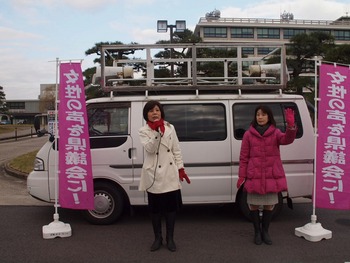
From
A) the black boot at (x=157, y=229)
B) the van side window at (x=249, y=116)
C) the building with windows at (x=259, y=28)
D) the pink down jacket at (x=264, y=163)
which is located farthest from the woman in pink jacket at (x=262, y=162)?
the building with windows at (x=259, y=28)

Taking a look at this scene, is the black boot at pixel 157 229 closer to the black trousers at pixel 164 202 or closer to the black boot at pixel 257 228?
the black trousers at pixel 164 202

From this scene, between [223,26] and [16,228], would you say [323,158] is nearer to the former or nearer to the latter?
[16,228]

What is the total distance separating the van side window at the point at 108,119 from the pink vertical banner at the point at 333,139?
275 centimetres

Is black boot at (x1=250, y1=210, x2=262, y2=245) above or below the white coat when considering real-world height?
below

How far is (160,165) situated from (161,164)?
2 cm

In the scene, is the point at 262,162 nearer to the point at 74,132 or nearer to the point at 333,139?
the point at 333,139

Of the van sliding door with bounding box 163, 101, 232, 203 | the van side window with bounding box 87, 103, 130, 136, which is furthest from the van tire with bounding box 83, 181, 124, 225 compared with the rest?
the van sliding door with bounding box 163, 101, 232, 203

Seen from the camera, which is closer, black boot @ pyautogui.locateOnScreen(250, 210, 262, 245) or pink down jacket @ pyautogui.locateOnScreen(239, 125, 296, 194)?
pink down jacket @ pyautogui.locateOnScreen(239, 125, 296, 194)

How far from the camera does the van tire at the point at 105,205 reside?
5516 mm

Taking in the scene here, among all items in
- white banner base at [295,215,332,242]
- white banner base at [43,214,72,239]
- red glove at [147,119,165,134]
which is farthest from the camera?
white banner base at [43,214,72,239]

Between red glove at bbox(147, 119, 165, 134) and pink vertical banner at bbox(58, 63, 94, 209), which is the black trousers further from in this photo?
pink vertical banner at bbox(58, 63, 94, 209)

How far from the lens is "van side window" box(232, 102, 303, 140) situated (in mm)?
5624

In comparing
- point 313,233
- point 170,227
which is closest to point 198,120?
point 170,227

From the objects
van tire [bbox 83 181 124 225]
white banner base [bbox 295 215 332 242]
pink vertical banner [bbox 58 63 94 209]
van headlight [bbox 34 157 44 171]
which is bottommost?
white banner base [bbox 295 215 332 242]
